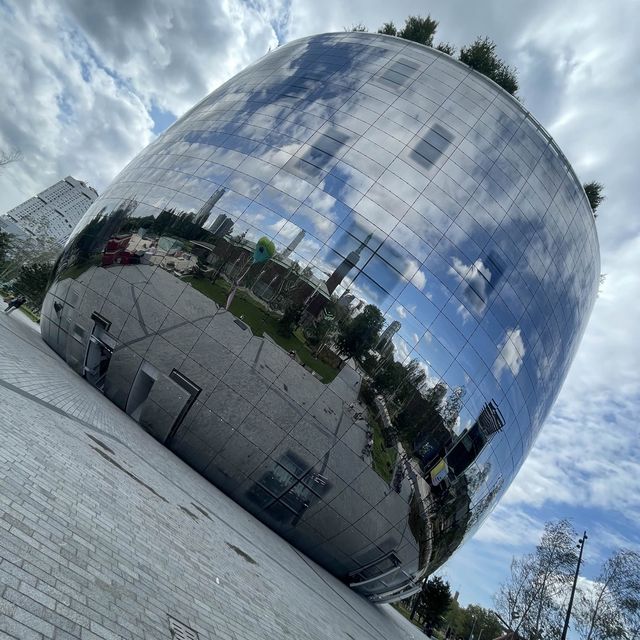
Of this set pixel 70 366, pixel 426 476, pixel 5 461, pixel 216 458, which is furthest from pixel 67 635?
pixel 70 366

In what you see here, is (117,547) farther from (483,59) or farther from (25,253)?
(25,253)

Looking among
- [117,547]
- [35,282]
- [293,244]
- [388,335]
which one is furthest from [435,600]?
[35,282]

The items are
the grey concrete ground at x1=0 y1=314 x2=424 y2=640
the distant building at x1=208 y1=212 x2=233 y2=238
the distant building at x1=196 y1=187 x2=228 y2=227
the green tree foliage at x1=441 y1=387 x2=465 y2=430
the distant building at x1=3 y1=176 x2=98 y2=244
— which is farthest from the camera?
the distant building at x1=3 y1=176 x2=98 y2=244

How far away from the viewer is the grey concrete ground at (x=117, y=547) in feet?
9.18

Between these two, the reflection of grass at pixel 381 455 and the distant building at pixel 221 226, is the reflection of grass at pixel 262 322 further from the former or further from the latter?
the reflection of grass at pixel 381 455

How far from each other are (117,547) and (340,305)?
711cm

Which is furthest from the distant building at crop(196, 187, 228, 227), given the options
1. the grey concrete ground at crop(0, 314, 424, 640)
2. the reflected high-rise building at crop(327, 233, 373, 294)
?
the grey concrete ground at crop(0, 314, 424, 640)

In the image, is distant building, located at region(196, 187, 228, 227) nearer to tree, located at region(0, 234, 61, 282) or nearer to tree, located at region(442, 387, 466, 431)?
tree, located at region(442, 387, 466, 431)

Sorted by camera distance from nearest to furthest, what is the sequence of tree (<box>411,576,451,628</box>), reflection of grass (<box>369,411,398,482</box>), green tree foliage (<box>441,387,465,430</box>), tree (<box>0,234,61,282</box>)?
reflection of grass (<box>369,411,398,482</box>) → green tree foliage (<box>441,387,465,430</box>) → tree (<box>411,576,451,628</box>) → tree (<box>0,234,61,282</box>)

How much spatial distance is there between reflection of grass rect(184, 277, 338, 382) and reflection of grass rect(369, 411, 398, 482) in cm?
164

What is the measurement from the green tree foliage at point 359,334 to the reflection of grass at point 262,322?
628mm

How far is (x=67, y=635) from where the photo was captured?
2.40 metres

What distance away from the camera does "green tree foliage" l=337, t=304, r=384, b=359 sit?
9.95 meters

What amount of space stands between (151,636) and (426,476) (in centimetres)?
870
